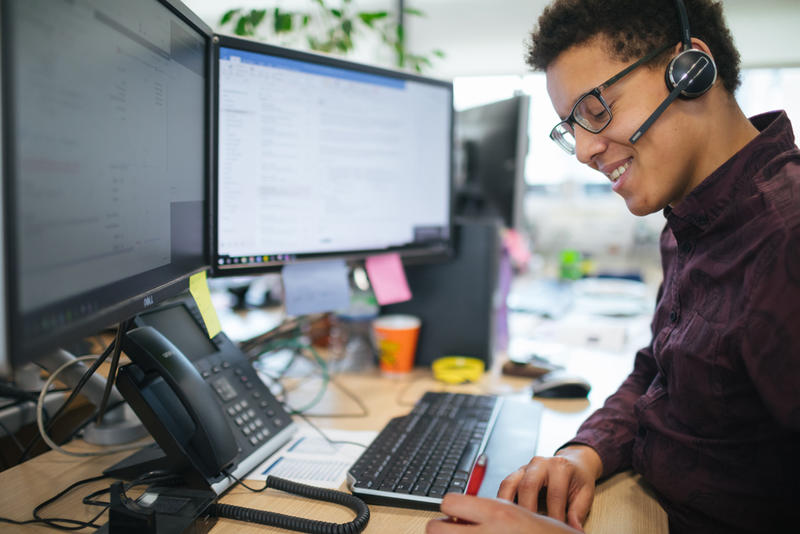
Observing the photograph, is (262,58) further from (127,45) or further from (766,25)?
(766,25)

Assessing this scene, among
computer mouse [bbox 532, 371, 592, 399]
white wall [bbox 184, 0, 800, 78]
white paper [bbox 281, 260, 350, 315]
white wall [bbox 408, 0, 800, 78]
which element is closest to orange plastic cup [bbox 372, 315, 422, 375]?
white paper [bbox 281, 260, 350, 315]

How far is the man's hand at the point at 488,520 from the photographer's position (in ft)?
1.66

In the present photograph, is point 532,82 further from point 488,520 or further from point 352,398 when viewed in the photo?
point 488,520

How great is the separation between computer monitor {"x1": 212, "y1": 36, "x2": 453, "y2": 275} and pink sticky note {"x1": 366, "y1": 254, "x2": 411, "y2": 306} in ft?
0.10

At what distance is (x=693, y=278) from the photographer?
67cm

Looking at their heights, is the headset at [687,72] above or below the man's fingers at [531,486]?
above

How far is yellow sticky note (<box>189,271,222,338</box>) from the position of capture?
2.35 ft

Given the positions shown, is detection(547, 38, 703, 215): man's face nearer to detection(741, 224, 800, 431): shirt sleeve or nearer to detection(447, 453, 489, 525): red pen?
detection(741, 224, 800, 431): shirt sleeve

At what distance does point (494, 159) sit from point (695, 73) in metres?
→ 1.01

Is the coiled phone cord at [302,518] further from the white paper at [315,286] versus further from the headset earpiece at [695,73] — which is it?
the headset earpiece at [695,73]

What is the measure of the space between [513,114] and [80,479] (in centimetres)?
136

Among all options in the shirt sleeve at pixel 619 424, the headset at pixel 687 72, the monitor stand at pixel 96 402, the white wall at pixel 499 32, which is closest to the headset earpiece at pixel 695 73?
the headset at pixel 687 72

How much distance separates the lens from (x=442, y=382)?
1.05 m

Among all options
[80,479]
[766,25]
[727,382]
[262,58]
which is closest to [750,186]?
[727,382]
